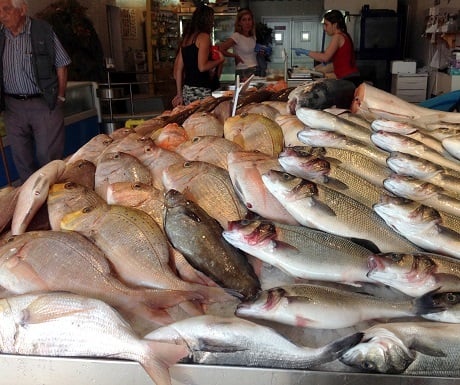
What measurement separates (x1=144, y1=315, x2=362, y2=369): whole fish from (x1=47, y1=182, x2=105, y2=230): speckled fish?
606 mm

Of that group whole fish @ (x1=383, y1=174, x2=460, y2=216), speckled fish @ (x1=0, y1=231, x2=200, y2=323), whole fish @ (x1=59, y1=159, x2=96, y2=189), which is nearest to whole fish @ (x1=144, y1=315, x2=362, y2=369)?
speckled fish @ (x1=0, y1=231, x2=200, y2=323)

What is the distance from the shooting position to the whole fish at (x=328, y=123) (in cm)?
203

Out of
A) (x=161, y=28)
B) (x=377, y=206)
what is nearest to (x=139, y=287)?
(x=377, y=206)

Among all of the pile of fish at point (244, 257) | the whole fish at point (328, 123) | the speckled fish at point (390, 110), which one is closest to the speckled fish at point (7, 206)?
the pile of fish at point (244, 257)

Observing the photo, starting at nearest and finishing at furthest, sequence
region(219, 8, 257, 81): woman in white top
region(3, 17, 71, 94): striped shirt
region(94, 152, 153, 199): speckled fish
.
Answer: region(94, 152, 153, 199): speckled fish → region(3, 17, 71, 94): striped shirt → region(219, 8, 257, 81): woman in white top

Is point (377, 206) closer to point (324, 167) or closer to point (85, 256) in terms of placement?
point (324, 167)

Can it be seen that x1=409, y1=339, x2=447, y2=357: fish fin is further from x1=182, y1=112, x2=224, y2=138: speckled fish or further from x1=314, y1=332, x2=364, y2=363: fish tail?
x1=182, y1=112, x2=224, y2=138: speckled fish

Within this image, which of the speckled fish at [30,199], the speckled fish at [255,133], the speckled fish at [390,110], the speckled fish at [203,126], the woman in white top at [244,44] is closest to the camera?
the speckled fish at [30,199]

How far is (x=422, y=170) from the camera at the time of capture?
1625mm

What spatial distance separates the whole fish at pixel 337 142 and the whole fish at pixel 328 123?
0.43 feet

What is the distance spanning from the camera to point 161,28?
1062cm

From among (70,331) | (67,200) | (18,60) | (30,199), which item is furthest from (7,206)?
(18,60)

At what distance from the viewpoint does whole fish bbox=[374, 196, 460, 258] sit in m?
1.32

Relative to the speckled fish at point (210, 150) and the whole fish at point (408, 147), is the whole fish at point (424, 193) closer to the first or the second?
the whole fish at point (408, 147)
